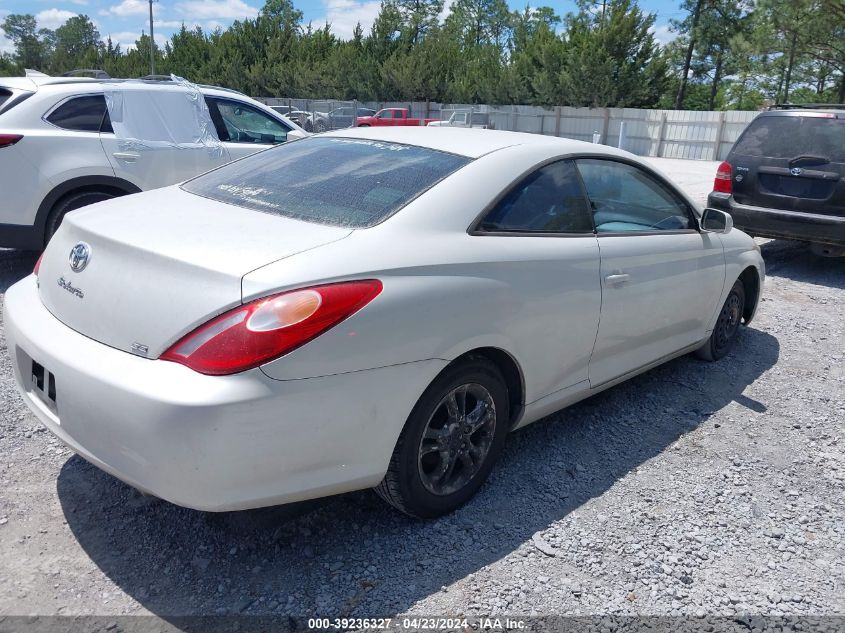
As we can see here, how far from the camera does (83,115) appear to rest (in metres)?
6.30

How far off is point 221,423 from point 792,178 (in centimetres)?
710

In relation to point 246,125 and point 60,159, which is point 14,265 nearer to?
point 60,159

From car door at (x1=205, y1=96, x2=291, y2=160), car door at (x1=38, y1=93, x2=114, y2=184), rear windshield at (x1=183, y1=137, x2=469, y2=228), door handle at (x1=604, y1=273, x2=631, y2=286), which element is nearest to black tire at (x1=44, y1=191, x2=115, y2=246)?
car door at (x1=38, y1=93, x2=114, y2=184)

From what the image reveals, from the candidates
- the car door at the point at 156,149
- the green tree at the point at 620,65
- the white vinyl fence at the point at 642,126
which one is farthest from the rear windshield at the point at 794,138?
the green tree at the point at 620,65

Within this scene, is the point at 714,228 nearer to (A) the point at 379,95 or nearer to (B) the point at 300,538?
(B) the point at 300,538

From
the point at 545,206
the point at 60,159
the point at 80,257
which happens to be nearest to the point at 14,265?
→ the point at 60,159

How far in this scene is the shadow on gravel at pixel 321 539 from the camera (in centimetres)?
253

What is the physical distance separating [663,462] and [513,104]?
4317cm

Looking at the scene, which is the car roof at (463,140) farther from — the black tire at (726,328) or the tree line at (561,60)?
the tree line at (561,60)

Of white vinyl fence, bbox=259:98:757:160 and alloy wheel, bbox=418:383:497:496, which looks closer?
alloy wheel, bbox=418:383:497:496

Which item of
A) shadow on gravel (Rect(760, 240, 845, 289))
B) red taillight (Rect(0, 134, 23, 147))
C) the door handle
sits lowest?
shadow on gravel (Rect(760, 240, 845, 289))

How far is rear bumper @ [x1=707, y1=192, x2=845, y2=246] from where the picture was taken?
23.4 feet

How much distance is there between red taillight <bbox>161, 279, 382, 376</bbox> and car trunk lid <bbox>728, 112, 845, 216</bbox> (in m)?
6.64

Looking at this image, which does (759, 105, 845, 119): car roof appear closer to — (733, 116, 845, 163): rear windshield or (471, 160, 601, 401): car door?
(733, 116, 845, 163): rear windshield
